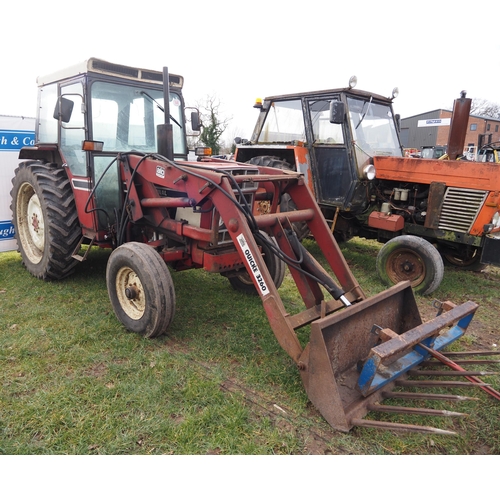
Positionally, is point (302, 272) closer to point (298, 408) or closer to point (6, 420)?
point (298, 408)

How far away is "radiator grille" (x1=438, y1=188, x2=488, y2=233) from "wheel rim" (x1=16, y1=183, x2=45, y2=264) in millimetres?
4924

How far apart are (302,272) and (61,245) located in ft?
9.08

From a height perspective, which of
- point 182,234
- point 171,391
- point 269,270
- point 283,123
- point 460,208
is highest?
point 283,123

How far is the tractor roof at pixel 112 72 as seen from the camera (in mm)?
3977

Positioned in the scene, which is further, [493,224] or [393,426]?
[493,224]

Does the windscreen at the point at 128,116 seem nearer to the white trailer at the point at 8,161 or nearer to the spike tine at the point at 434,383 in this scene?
the white trailer at the point at 8,161

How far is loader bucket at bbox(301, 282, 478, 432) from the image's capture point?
2.44 metres

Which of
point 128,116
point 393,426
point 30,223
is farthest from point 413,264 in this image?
point 30,223

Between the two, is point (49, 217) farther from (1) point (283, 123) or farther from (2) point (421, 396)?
(2) point (421, 396)

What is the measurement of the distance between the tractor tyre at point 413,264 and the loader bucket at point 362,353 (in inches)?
61.4

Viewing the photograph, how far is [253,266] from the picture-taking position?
2938mm

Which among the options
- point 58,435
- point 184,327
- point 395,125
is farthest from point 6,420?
point 395,125

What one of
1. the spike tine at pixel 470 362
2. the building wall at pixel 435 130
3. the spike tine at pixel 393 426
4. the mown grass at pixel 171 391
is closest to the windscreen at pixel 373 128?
the mown grass at pixel 171 391

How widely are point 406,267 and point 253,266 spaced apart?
2721 millimetres
